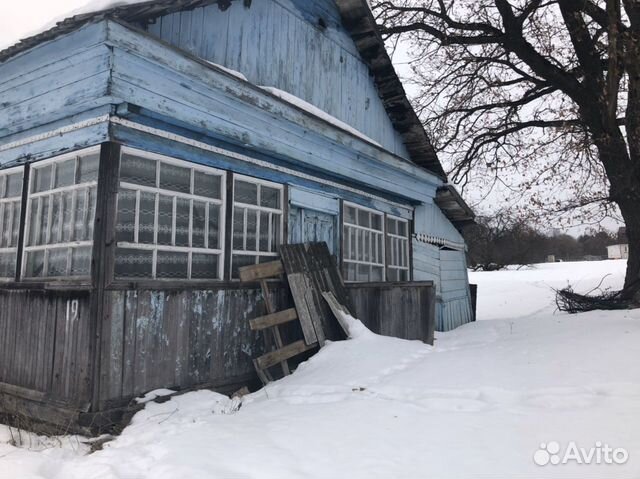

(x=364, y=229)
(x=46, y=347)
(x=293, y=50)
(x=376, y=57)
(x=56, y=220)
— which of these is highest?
(x=376, y=57)

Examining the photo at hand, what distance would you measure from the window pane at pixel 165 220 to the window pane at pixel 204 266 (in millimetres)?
397

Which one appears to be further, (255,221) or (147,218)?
(255,221)

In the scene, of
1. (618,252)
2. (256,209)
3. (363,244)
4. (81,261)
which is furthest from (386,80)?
(618,252)

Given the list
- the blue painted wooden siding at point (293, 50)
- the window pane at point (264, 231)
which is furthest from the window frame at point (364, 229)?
the window pane at point (264, 231)

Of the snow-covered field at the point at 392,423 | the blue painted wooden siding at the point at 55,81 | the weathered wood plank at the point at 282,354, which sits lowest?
the snow-covered field at the point at 392,423

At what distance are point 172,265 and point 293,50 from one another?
3.91 meters

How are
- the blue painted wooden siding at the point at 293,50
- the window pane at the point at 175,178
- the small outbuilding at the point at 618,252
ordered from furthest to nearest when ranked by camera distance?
the small outbuilding at the point at 618,252, the blue painted wooden siding at the point at 293,50, the window pane at the point at 175,178

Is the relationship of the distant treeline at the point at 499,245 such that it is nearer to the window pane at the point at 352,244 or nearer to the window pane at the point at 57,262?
the window pane at the point at 352,244

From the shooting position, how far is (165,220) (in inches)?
197

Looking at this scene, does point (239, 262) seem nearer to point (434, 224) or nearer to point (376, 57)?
point (376, 57)

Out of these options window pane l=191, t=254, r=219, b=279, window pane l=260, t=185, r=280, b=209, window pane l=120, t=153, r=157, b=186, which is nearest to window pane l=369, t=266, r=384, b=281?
window pane l=260, t=185, r=280, b=209

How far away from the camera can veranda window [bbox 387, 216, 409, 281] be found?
9478mm

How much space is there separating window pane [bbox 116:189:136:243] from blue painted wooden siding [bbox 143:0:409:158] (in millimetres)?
1861

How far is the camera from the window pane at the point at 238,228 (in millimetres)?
5801
